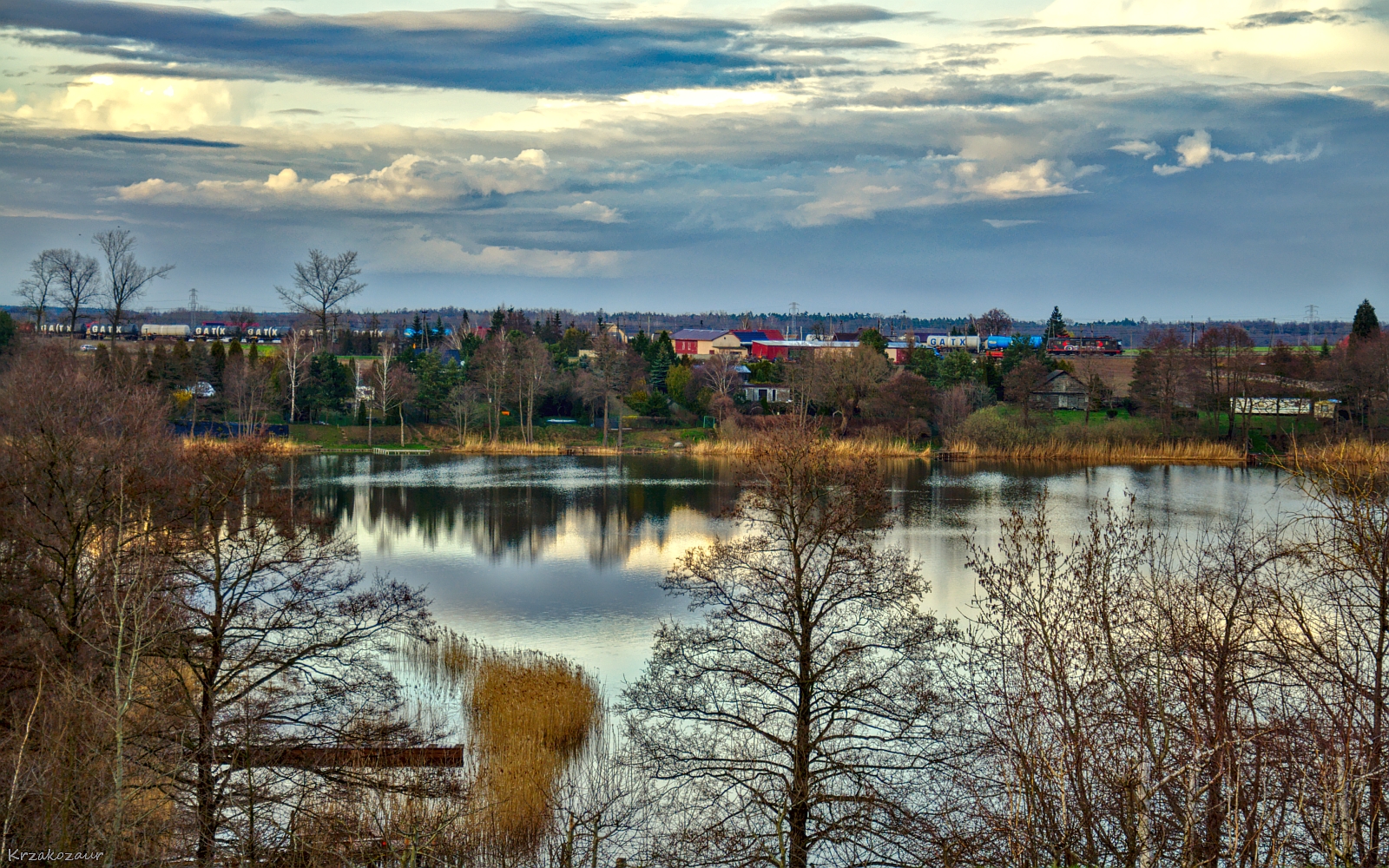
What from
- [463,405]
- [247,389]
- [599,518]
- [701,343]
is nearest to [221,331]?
[701,343]

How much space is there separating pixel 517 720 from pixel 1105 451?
46235 mm

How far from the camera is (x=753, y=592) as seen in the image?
14.9 m

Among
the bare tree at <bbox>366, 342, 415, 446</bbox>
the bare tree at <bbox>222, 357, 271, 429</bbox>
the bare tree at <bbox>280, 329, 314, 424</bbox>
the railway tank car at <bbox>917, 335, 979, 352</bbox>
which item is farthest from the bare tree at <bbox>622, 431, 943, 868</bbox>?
the railway tank car at <bbox>917, 335, 979, 352</bbox>

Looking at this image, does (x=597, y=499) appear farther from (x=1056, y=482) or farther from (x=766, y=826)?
(x=766, y=826)

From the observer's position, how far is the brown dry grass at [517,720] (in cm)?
1357

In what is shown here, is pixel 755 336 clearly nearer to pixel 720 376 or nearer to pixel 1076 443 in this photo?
pixel 720 376

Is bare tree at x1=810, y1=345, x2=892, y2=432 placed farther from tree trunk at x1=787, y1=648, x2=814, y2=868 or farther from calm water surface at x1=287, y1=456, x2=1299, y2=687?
tree trunk at x1=787, y1=648, x2=814, y2=868

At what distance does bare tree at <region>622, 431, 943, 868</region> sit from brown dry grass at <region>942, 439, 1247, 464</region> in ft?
136

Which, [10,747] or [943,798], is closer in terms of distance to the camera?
[10,747]

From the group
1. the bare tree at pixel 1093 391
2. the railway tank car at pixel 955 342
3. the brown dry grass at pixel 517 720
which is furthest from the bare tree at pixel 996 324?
the brown dry grass at pixel 517 720

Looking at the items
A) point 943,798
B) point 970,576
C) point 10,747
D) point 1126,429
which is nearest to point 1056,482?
point 1126,429

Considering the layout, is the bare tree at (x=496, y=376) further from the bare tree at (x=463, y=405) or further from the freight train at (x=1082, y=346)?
the freight train at (x=1082, y=346)

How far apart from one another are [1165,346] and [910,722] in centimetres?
5610

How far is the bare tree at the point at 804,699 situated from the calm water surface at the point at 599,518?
3.94 m
